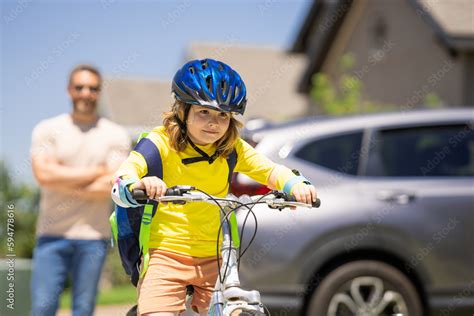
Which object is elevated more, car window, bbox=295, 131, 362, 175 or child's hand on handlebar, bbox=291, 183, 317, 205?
car window, bbox=295, 131, 362, 175

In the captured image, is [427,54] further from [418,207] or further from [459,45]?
[418,207]

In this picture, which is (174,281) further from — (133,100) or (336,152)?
(133,100)

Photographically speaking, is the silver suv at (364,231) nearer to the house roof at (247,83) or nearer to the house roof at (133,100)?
the house roof at (247,83)

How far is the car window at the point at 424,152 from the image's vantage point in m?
6.43

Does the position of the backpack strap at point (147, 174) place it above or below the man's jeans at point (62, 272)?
above

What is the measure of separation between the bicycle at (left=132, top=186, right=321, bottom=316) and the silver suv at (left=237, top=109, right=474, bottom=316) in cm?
247

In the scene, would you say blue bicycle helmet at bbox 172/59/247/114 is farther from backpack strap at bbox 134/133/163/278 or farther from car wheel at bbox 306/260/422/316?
car wheel at bbox 306/260/422/316

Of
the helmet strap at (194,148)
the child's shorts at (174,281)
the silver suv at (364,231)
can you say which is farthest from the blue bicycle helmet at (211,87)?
the silver suv at (364,231)

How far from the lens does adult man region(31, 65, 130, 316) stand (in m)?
5.02

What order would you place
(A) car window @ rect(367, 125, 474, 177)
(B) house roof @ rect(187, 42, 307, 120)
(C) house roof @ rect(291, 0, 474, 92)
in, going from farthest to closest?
(B) house roof @ rect(187, 42, 307, 120) < (C) house roof @ rect(291, 0, 474, 92) < (A) car window @ rect(367, 125, 474, 177)

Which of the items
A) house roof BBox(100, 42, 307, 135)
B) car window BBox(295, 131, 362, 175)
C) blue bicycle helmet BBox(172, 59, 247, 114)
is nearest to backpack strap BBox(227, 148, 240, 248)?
blue bicycle helmet BBox(172, 59, 247, 114)

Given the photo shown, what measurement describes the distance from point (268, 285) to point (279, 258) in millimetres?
212

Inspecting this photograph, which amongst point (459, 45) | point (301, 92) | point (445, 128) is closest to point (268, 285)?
point (445, 128)

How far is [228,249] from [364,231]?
2.99 meters
